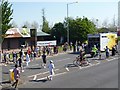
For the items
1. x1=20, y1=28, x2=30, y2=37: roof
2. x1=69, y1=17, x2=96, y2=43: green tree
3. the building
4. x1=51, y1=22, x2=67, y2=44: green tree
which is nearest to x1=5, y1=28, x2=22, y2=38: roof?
the building

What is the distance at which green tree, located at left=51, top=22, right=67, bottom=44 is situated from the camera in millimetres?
64938

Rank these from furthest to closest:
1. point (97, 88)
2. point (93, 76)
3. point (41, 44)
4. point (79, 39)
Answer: point (79, 39)
point (41, 44)
point (93, 76)
point (97, 88)

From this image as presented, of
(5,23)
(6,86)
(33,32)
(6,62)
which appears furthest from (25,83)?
(33,32)

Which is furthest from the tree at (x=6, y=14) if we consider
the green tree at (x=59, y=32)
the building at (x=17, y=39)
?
the green tree at (x=59, y=32)

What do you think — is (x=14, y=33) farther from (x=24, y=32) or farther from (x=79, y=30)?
(x=79, y=30)

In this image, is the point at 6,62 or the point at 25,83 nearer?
the point at 25,83

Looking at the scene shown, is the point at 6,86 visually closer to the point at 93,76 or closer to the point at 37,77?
the point at 37,77

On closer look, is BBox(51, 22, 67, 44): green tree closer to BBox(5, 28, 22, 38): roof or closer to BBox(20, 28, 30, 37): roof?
BBox(20, 28, 30, 37): roof

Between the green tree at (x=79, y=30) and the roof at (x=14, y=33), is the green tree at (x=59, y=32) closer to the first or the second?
the green tree at (x=79, y=30)

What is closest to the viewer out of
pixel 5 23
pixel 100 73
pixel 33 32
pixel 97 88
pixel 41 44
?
pixel 97 88

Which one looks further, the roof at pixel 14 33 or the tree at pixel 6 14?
the roof at pixel 14 33

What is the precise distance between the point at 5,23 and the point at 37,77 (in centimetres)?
1640

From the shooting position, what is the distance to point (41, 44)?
43.5 meters

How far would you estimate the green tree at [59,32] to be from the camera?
213ft
